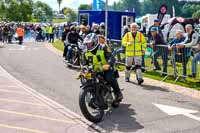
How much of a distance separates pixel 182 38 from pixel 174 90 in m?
2.79

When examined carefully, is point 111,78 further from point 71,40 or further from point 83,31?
point 71,40

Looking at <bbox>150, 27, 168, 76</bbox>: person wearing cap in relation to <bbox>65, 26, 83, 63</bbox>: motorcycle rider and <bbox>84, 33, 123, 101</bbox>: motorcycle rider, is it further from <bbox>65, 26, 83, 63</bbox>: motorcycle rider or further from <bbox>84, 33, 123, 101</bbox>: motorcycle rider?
<bbox>84, 33, 123, 101</bbox>: motorcycle rider

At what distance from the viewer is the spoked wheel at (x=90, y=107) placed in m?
8.34

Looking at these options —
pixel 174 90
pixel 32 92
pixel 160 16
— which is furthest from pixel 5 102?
pixel 160 16

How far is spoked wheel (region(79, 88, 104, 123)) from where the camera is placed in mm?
8344

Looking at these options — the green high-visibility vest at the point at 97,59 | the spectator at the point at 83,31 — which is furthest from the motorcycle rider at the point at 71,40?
the green high-visibility vest at the point at 97,59

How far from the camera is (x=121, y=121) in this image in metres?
8.70

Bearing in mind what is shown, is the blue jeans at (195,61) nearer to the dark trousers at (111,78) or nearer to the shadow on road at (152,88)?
the shadow on road at (152,88)

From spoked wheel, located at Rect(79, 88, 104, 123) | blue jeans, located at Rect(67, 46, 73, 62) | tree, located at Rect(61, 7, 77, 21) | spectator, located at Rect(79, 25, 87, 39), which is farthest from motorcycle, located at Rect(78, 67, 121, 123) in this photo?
tree, located at Rect(61, 7, 77, 21)

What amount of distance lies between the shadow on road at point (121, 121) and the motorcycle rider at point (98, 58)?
29.2 inches

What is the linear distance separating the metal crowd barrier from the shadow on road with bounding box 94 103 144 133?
4243 millimetres

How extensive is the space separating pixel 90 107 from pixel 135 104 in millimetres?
2028

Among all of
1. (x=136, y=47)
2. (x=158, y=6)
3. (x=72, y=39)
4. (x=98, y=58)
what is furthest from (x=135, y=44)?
(x=158, y=6)

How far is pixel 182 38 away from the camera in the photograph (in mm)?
14461
